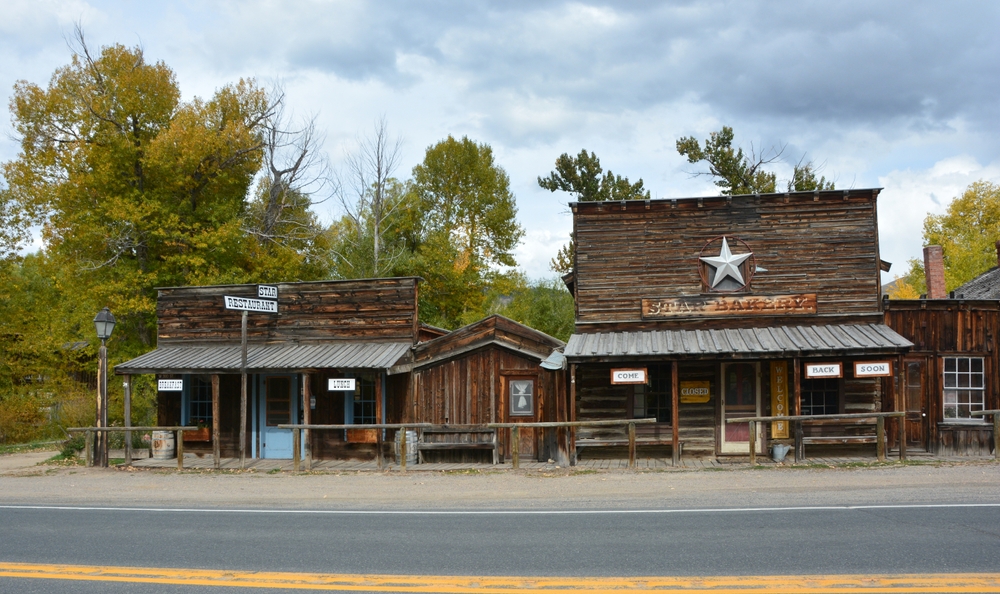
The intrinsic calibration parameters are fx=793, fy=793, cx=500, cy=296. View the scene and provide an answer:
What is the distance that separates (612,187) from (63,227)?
986 inches

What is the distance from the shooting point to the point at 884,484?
12.0 m

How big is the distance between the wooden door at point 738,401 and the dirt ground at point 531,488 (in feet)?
7.28

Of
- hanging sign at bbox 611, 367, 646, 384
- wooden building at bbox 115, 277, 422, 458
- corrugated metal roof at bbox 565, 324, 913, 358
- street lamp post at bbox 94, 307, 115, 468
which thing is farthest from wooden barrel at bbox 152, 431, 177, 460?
hanging sign at bbox 611, 367, 646, 384

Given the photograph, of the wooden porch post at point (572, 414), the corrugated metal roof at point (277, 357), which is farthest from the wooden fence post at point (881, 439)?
the corrugated metal roof at point (277, 357)

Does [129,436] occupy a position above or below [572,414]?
below

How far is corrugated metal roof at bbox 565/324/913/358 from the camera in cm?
1508

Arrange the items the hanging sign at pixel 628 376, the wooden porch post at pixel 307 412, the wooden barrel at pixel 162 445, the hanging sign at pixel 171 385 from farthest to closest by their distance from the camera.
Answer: the wooden barrel at pixel 162 445 < the hanging sign at pixel 171 385 < the wooden porch post at pixel 307 412 < the hanging sign at pixel 628 376

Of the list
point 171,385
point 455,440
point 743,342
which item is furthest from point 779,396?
point 171,385

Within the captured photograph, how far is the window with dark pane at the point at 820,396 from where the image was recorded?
16.9 metres

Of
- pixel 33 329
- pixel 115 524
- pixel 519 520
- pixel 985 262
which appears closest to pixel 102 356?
pixel 115 524

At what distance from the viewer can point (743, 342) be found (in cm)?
1570

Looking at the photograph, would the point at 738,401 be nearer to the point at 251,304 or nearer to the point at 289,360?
the point at 289,360

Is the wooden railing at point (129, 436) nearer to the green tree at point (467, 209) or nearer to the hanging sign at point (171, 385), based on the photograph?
the hanging sign at point (171, 385)

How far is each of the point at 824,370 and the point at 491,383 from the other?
688 centimetres
